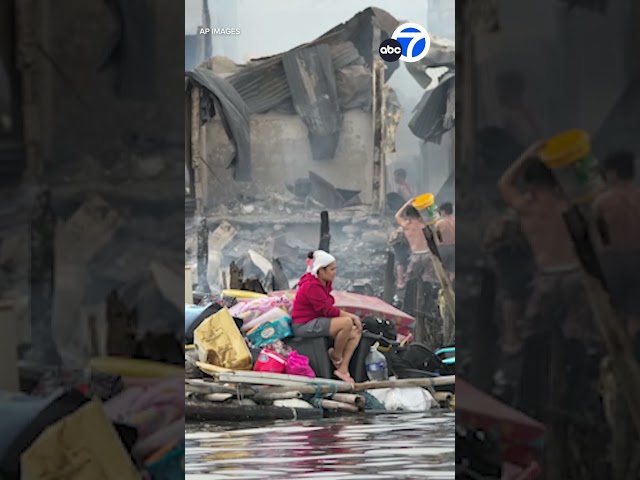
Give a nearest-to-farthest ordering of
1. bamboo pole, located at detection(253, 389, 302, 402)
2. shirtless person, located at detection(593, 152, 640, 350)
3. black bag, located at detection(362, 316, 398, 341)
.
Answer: shirtless person, located at detection(593, 152, 640, 350) → bamboo pole, located at detection(253, 389, 302, 402) → black bag, located at detection(362, 316, 398, 341)

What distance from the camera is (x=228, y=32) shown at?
8289 millimetres

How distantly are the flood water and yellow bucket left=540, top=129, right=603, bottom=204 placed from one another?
2.29 metres

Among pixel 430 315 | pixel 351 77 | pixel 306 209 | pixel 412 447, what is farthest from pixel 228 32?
pixel 412 447

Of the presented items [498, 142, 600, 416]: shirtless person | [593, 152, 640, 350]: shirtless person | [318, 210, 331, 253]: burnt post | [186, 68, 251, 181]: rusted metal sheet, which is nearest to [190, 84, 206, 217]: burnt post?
[186, 68, 251, 181]: rusted metal sheet

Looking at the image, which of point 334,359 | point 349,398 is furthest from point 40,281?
point 334,359

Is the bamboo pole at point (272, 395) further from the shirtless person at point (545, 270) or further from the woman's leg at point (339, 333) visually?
the shirtless person at point (545, 270)

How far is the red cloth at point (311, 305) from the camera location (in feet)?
25.4

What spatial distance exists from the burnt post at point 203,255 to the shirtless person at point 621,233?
18.2 ft

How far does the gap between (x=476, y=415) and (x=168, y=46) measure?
1.61 metres

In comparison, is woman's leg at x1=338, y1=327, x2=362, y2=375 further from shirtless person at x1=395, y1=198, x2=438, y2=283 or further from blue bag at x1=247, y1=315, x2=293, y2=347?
shirtless person at x1=395, y1=198, x2=438, y2=283

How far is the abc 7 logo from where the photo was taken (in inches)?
331

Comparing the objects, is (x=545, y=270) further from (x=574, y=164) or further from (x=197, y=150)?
(x=197, y=150)

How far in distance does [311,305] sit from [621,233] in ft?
15.5

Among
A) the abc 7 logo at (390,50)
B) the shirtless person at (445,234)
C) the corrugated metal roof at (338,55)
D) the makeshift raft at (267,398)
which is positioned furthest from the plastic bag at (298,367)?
the abc 7 logo at (390,50)
